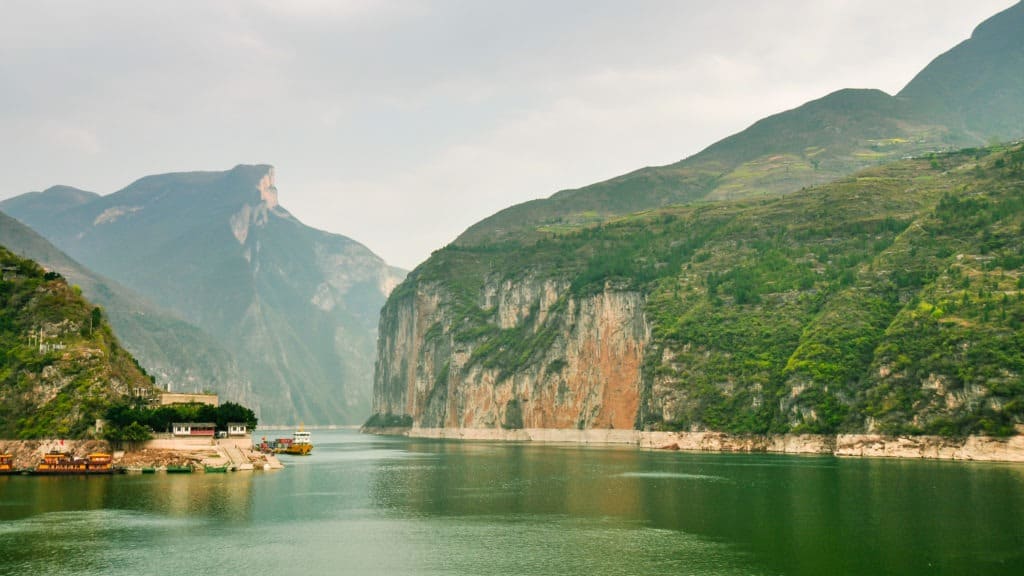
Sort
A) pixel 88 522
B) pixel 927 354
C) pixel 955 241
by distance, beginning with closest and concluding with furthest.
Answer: pixel 88 522
pixel 927 354
pixel 955 241

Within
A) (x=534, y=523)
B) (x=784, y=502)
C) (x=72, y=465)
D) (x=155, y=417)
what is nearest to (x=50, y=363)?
(x=155, y=417)

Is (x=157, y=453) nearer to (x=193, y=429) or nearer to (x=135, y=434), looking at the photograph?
(x=135, y=434)

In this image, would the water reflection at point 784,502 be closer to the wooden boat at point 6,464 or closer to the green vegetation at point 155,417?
the green vegetation at point 155,417

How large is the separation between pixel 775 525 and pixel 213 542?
144ft

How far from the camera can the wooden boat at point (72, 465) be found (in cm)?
12488

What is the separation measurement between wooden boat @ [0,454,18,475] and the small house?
21509mm

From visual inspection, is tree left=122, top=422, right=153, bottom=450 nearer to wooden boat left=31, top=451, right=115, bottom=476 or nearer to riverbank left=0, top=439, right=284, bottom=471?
riverbank left=0, top=439, right=284, bottom=471

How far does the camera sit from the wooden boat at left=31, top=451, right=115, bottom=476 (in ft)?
410

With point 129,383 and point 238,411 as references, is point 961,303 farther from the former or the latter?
point 129,383

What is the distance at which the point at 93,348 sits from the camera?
139625mm

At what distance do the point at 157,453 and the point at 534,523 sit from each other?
243 ft

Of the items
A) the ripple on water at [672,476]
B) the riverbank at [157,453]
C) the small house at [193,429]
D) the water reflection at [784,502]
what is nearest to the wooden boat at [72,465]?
the riverbank at [157,453]

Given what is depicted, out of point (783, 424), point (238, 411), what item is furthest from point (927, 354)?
point (238, 411)

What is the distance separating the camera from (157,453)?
13600cm
